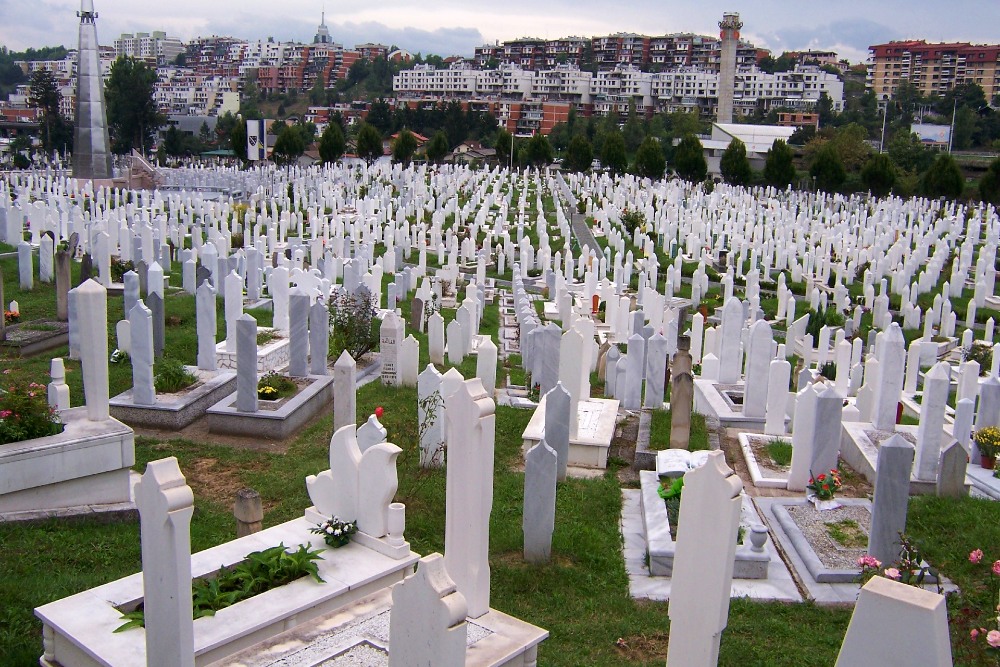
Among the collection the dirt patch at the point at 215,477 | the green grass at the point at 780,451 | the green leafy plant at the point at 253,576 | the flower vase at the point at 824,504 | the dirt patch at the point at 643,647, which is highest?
the green leafy plant at the point at 253,576

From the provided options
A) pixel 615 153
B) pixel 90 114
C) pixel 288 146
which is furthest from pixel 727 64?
pixel 90 114

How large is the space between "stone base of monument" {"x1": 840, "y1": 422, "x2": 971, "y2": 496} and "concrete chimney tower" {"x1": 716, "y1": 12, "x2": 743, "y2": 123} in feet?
316

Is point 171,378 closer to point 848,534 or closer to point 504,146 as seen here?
point 848,534

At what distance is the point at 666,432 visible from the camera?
922 centimetres

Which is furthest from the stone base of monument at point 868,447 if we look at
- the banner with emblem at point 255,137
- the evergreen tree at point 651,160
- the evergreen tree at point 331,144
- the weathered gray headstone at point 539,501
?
the evergreen tree at point 331,144

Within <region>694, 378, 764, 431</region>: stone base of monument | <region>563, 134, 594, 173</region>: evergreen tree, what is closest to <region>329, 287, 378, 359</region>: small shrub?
<region>694, 378, 764, 431</region>: stone base of monument

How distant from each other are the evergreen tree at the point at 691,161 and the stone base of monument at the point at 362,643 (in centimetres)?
4597

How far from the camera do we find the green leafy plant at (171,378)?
988cm

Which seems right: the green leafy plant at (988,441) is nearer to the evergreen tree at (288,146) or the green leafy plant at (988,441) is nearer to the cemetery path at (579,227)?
the cemetery path at (579,227)

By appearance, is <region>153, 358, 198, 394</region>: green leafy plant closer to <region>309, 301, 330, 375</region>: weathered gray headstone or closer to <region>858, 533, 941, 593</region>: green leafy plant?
<region>309, 301, 330, 375</region>: weathered gray headstone

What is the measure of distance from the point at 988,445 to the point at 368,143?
4821cm

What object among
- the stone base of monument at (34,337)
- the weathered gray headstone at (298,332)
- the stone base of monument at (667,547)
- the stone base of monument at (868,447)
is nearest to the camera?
the stone base of monument at (667,547)

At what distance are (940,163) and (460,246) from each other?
26877 mm

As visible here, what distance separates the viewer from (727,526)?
13.8ft
